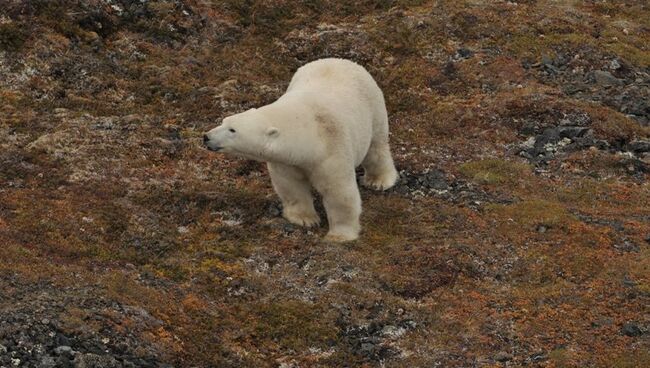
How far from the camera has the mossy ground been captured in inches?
483

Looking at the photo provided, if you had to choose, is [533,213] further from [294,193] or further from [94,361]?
[94,361]

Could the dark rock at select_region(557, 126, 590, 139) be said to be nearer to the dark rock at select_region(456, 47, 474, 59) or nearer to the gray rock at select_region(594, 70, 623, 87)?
the gray rock at select_region(594, 70, 623, 87)

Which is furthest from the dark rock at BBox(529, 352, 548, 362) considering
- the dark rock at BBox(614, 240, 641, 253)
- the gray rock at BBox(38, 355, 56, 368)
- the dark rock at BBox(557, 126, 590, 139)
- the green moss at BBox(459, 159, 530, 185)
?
the dark rock at BBox(557, 126, 590, 139)

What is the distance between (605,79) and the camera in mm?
23969

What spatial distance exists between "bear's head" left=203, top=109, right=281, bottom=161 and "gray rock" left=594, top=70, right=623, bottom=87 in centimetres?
1352

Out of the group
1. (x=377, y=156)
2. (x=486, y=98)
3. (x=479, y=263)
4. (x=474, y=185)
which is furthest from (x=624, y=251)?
(x=486, y=98)

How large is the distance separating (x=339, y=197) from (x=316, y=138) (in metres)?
1.23

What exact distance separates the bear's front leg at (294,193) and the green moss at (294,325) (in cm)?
273

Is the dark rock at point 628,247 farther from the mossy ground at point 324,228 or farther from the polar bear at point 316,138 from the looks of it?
the polar bear at point 316,138

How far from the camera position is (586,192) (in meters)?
18.0

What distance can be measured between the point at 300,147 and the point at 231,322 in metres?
3.25

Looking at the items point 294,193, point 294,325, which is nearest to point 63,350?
point 294,325

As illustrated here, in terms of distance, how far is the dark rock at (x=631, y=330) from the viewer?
1198cm

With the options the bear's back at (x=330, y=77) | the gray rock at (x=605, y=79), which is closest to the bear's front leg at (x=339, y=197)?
the bear's back at (x=330, y=77)
